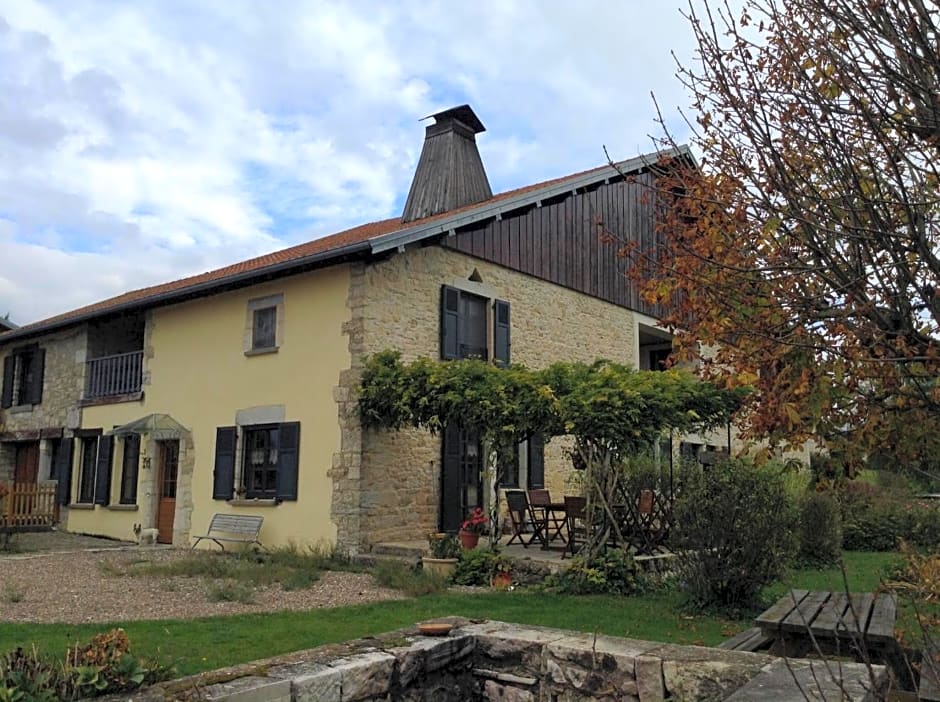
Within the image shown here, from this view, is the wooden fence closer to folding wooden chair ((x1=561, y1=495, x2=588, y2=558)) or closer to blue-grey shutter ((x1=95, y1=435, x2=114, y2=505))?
blue-grey shutter ((x1=95, y1=435, x2=114, y2=505))

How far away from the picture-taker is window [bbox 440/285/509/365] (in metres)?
12.6

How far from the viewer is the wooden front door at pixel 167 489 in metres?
13.8

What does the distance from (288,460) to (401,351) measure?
7.44 feet

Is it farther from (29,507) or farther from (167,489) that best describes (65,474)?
(167,489)

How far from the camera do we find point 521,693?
4316 mm

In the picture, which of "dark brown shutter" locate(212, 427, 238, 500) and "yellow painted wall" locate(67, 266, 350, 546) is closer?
"yellow painted wall" locate(67, 266, 350, 546)

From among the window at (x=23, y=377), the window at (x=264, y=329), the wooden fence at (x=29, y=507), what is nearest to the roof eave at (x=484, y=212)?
the window at (x=264, y=329)

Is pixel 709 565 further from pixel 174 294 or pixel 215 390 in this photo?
pixel 174 294

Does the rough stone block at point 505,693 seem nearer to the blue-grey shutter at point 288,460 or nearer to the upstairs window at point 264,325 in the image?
the blue-grey shutter at point 288,460

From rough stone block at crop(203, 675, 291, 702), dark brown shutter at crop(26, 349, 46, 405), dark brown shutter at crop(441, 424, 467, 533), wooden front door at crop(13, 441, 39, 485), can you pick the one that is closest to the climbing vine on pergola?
dark brown shutter at crop(441, 424, 467, 533)

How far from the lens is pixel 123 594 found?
8602 millimetres

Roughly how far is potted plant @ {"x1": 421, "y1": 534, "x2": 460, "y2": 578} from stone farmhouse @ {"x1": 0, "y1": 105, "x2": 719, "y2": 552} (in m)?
1.34

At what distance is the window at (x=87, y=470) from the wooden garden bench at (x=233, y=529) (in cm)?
422

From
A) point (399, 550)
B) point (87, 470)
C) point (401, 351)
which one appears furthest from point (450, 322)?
point (87, 470)
